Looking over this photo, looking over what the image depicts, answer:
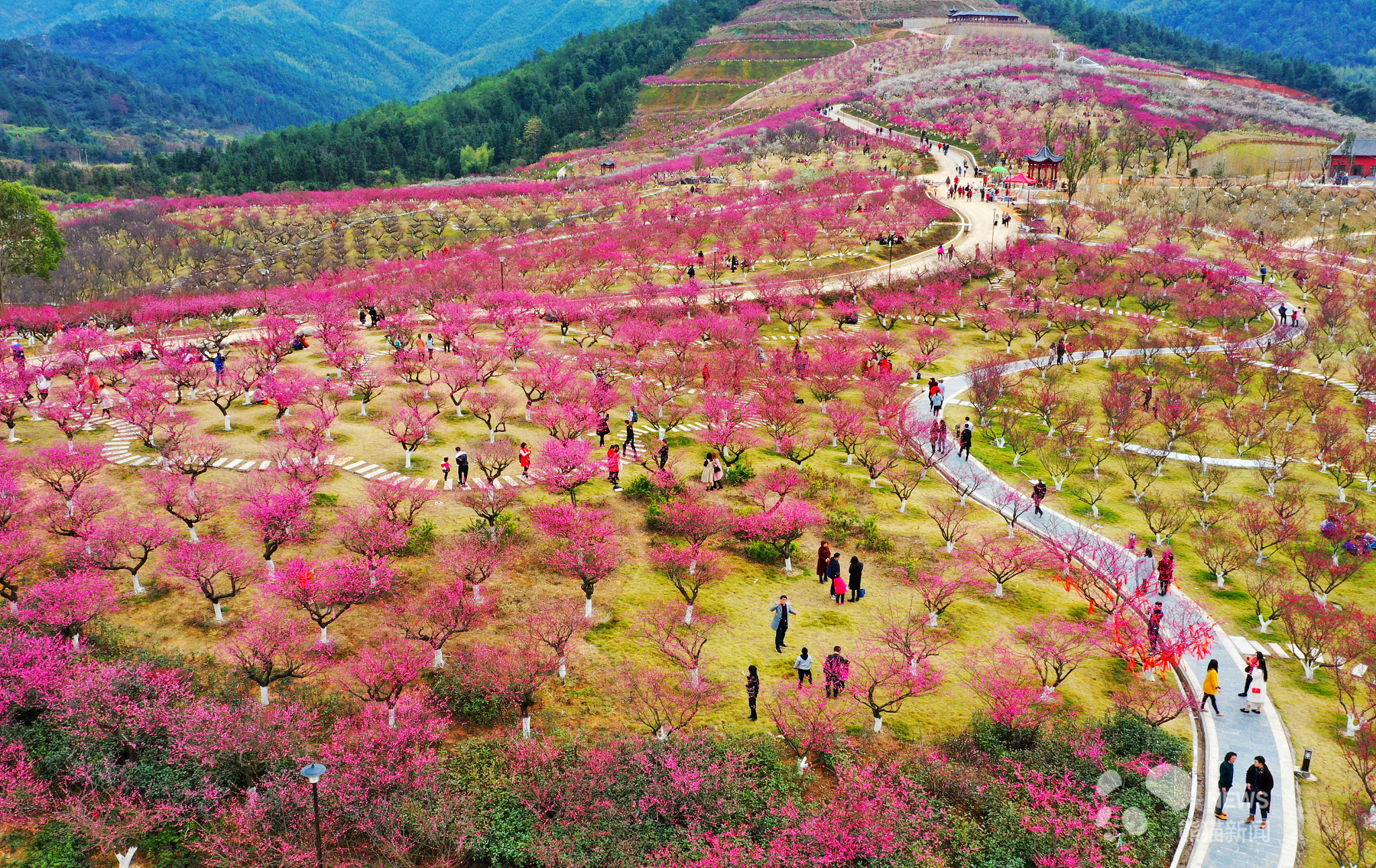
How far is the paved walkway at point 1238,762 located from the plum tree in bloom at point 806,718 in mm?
9458

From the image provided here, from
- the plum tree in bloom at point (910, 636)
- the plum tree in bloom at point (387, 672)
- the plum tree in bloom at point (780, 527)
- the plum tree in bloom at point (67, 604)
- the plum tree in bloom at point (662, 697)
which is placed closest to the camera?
the plum tree in bloom at point (387, 672)

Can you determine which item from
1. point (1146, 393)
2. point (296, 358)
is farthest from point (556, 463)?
point (1146, 393)

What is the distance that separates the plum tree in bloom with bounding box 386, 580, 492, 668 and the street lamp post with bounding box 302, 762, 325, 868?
5941mm

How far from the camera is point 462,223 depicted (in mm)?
106688

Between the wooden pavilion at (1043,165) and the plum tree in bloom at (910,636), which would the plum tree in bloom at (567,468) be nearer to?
the plum tree in bloom at (910,636)

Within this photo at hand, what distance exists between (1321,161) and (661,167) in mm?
97986

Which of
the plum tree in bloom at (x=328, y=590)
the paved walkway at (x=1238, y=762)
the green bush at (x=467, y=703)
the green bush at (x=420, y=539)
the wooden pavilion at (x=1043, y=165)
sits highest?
the wooden pavilion at (x=1043, y=165)

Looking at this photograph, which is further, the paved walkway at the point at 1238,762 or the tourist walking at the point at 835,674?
the tourist walking at the point at 835,674

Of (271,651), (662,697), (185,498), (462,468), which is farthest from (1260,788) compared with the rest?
(185,498)

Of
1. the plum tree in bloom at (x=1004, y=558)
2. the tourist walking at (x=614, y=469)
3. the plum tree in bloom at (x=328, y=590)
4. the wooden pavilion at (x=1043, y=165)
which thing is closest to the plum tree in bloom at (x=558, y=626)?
the plum tree in bloom at (x=328, y=590)

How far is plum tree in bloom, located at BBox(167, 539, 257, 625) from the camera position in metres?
29.5

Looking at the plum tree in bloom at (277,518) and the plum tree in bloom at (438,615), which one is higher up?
the plum tree in bloom at (277,518)

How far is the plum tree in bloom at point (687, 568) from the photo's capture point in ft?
108

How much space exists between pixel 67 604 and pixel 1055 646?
105ft
